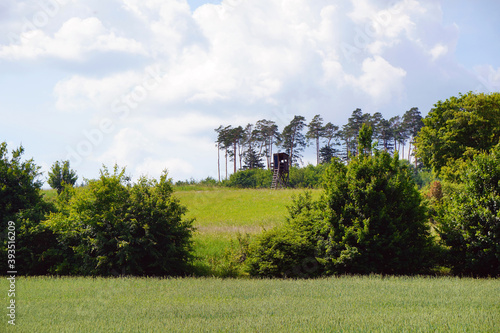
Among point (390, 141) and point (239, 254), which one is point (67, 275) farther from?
point (390, 141)

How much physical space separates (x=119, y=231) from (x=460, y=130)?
104ft

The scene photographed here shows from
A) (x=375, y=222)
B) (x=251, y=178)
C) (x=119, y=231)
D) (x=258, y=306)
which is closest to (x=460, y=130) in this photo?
(x=375, y=222)

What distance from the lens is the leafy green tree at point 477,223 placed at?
1488 centimetres

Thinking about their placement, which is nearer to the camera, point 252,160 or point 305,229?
point 305,229

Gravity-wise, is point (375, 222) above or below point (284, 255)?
above

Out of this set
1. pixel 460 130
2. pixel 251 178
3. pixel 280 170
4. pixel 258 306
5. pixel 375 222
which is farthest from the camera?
pixel 251 178

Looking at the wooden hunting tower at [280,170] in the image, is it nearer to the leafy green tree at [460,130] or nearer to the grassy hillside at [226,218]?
the grassy hillside at [226,218]

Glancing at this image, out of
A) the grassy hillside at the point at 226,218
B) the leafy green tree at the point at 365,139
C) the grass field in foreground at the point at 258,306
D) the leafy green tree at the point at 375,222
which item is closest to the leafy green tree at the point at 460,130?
the grassy hillside at the point at 226,218

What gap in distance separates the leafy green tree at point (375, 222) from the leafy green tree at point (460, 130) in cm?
2087

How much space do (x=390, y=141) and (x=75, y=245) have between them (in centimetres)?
7083

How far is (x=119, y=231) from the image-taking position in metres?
15.4

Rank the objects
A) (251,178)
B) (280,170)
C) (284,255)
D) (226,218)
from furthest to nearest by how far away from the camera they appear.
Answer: (251,178) < (280,170) < (226,218) < (284,255)

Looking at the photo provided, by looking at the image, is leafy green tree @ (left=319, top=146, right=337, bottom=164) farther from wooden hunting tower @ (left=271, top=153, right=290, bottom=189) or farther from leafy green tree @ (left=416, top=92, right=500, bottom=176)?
leafy green tree @ (left=416, top=92, right=500, bottom=176)

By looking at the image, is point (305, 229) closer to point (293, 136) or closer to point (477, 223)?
point (477, 223)
